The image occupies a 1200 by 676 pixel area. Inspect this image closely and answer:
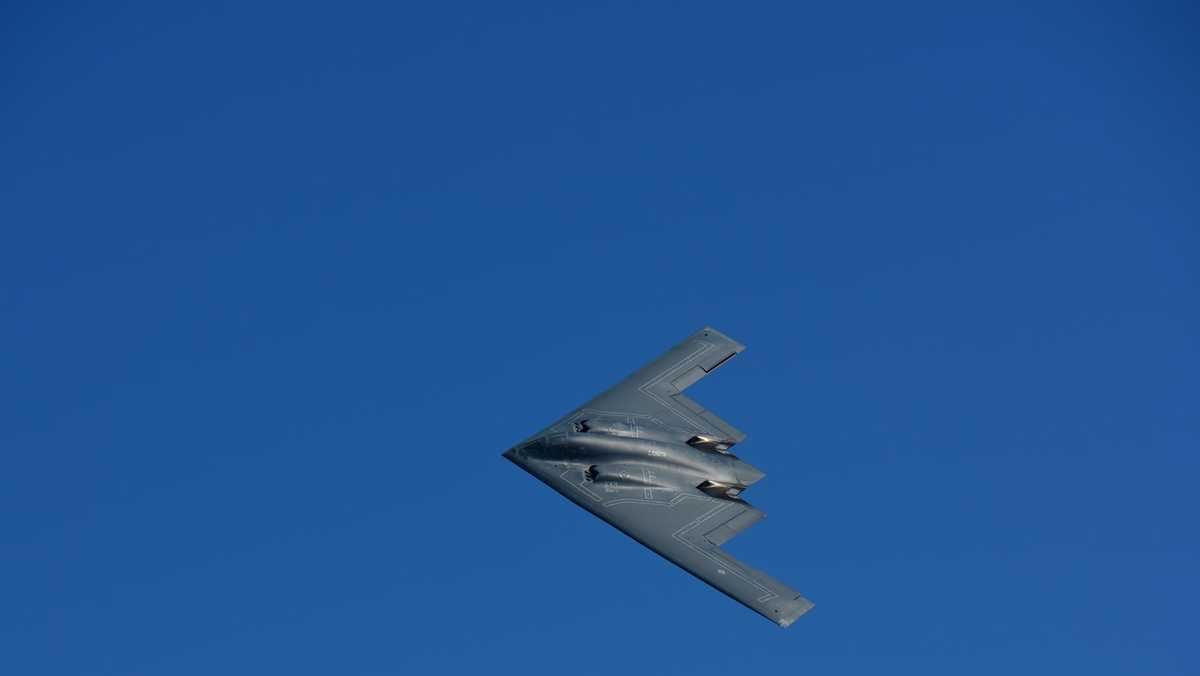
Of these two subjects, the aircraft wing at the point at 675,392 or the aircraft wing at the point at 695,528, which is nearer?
the aircraft wing at the point at 695,528

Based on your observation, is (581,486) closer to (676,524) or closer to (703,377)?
(676,524)

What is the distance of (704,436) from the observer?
197 ft

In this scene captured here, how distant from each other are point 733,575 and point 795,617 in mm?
2539

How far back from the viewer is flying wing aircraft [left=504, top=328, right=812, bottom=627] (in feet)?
182

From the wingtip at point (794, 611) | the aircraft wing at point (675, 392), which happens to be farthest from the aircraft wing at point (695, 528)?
the aircraft wing at point (675, 392)

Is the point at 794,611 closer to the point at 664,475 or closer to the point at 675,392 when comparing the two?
the point at 664,475

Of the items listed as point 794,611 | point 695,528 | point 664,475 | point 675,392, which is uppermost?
point 675,392

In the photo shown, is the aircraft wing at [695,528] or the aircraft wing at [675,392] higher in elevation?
the aircraft wing at [675,392]

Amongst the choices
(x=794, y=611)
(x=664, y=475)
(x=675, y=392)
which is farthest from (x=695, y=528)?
(x=675, y=392)

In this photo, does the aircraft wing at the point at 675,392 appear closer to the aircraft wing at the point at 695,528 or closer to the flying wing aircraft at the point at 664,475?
the flying wing aircraft at the point at 664,475

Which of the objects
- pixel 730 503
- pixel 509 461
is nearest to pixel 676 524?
pixel 730 503

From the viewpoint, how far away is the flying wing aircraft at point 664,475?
2190 inches

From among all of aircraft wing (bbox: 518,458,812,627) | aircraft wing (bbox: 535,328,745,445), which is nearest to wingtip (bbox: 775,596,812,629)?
aircraft wing (bbox: 518,458,812,627)

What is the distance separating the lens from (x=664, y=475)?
→ 58594 millimetres
